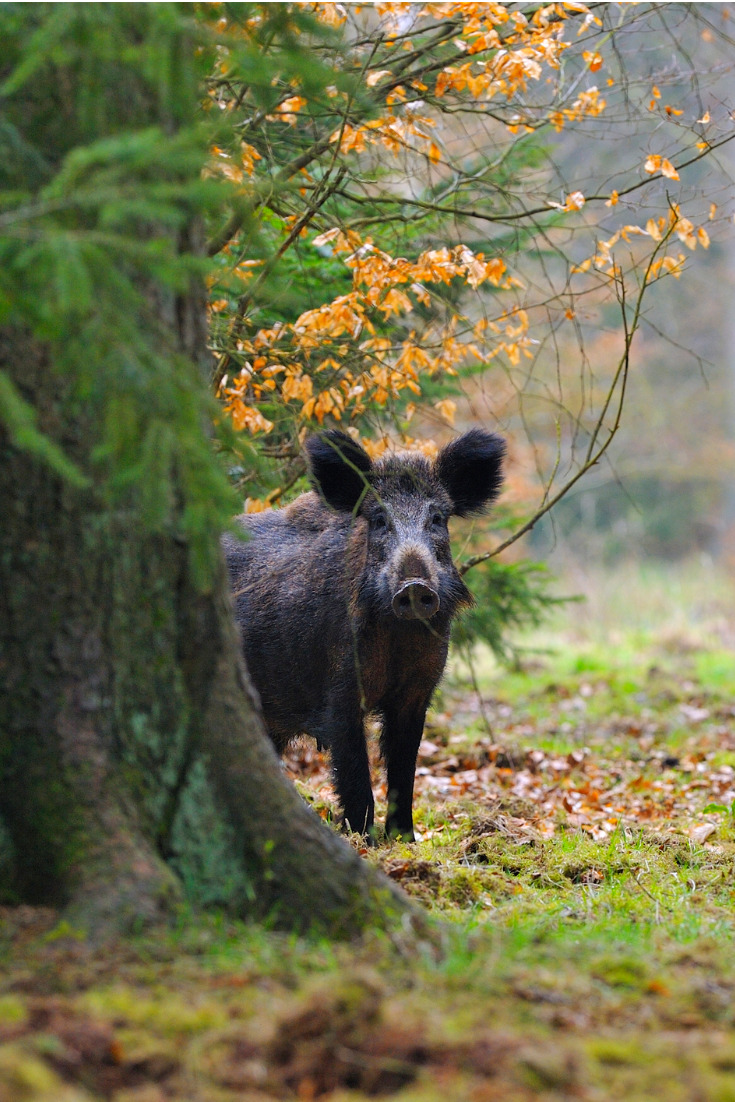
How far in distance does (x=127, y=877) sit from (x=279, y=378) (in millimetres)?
4065

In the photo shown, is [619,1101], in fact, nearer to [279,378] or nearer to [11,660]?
[11,660]

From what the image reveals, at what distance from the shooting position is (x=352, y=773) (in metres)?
5.94

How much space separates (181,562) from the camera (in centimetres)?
325

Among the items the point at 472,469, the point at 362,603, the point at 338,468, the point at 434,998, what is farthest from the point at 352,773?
the point at 434,998

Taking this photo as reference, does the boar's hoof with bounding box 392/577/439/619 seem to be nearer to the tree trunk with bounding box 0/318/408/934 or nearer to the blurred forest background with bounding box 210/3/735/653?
the blurred forest background with bounding box 210/3/735/653

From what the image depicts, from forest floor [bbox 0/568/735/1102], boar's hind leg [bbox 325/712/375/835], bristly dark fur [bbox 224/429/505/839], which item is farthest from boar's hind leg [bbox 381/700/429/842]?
forest floor [bbox 0/568/735/1102]

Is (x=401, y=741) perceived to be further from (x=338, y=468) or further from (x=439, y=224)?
(x=439, y=224)

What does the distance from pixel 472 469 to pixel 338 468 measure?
34.9 inches

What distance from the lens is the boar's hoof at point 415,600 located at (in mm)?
5508

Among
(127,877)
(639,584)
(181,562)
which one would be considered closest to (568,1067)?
(127,877)

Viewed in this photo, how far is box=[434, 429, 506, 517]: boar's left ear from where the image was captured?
6367 millimetres

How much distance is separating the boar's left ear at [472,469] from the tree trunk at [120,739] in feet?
10.9

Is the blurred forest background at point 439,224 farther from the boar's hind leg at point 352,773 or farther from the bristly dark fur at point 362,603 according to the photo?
the boar's hind leg at point 352,773

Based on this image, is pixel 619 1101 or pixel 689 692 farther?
pixel 689 692
